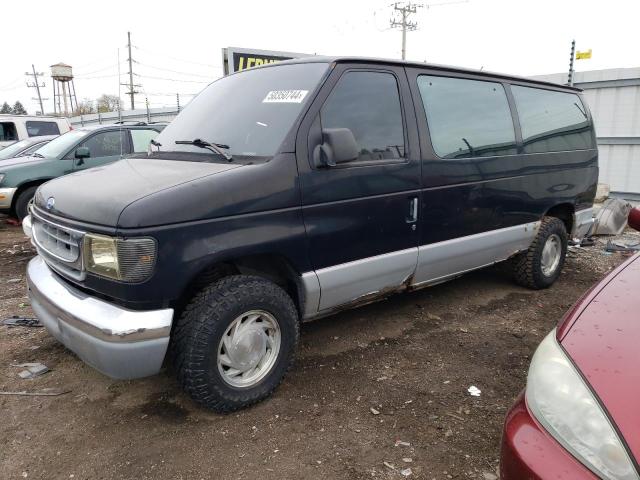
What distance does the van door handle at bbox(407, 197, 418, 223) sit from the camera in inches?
133

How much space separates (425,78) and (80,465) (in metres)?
3.28

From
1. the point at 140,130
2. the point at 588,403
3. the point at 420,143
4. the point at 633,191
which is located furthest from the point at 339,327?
the point at 633,191

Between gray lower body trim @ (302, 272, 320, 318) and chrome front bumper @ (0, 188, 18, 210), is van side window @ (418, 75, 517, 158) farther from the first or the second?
chrome front bumper @ (0, 188, 18, 210)

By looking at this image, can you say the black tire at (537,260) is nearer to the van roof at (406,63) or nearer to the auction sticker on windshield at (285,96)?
the van roof at (406,63)

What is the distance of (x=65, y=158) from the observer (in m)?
7.72

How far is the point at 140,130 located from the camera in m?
8.51

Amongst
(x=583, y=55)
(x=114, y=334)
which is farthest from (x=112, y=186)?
(x=583, y=55)

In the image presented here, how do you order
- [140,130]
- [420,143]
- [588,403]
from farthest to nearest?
1. [140,130]
2. [420,143]
3. [588,403]

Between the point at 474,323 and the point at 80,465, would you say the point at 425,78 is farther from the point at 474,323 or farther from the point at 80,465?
the point at 80,465

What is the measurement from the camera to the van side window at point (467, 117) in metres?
3.57

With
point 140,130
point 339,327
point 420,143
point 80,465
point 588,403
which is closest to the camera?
point 588,403

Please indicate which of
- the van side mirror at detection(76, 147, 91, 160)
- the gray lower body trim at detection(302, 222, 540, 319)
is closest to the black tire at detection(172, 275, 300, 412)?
the gray lower body trim at detection(302, 222, 540, 319)

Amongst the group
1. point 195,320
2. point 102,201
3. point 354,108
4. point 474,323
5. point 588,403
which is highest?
point 354,108

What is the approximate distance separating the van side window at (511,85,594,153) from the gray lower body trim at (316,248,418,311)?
1.83 metres
